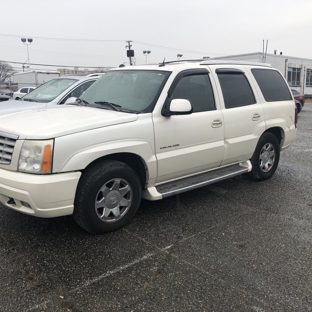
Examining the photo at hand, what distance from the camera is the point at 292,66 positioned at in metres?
45.0

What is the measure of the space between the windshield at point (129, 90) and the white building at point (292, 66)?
37732 millimetres

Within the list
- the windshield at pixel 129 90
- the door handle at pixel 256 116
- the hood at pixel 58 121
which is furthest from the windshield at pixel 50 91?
the door handle at pixel 256 116

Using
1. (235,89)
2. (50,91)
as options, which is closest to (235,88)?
(235,89)

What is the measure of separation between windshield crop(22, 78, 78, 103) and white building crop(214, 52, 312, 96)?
35181mm

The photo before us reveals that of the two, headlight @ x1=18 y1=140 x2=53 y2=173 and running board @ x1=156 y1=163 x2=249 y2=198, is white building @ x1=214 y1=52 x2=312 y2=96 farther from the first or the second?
headlight @ x1=18 y1=140 x2=53 y2=173

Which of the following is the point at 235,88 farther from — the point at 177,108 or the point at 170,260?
the point at 170,260

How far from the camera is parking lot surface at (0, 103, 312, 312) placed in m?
2.77

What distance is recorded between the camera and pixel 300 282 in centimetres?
303

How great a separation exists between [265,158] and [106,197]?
3.12m

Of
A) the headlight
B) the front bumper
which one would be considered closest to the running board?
the front bumper

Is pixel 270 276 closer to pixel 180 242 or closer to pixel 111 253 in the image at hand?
pixel 180 242

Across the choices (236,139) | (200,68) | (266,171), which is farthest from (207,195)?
(200,68)

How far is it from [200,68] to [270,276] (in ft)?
9.20

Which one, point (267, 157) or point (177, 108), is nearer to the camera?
point (177, 108)
